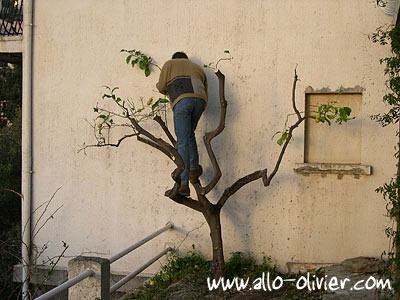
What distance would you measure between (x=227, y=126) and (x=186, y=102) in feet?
2.87

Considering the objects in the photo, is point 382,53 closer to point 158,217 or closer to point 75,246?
point 158,217

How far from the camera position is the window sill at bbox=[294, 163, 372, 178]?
6051 mm

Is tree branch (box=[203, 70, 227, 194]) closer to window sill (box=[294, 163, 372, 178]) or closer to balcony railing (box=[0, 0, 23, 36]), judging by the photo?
window sill (box=[294, 163, 372, 178])

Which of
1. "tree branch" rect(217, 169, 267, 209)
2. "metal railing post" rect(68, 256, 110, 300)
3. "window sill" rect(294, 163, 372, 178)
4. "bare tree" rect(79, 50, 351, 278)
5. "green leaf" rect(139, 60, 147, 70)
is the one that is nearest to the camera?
"metal railing post" rect(68, 256, 110, 300)

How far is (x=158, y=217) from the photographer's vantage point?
6.70m

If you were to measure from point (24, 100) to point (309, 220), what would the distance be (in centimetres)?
420

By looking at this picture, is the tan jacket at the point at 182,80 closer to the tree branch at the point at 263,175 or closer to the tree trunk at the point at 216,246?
the tree branch at the point at 263,175

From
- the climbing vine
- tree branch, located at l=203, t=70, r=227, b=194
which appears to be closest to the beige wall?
→ the climbing vine

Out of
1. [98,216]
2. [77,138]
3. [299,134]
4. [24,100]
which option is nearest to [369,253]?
[299,134]

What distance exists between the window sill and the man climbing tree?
1284 millimetres

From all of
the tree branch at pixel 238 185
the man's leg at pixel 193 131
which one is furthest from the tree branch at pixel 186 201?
the man's leg at pixel 193 131

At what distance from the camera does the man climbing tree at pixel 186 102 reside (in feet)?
19.1

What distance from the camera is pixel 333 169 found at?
6.12 m

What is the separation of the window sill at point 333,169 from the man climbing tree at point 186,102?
128 centimetres
